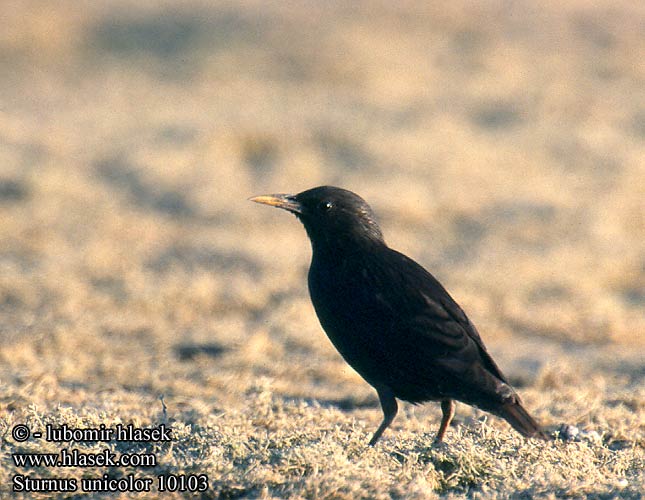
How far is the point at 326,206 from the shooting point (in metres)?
6.03

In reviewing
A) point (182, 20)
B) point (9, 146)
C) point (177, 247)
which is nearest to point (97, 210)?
point (177, 247)

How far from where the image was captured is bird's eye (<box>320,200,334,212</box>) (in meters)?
6.02

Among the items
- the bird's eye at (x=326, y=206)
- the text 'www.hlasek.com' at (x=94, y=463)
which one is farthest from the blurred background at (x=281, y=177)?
the bird's eye at (x=326, y=206)

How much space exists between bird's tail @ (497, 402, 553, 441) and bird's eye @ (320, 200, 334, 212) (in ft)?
4.54

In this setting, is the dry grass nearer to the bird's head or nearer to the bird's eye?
the bird's head

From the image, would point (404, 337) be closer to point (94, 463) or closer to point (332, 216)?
point (332, 216)

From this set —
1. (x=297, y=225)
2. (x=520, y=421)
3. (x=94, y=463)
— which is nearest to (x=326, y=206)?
(x=520, y=421)

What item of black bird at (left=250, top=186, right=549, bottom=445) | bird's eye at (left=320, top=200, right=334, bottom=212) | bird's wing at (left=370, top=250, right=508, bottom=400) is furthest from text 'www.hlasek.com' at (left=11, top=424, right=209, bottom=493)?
bird's eye at (left=320, top=200, right=334, bottom=212)

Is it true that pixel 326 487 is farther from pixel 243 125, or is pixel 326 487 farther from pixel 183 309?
pixel 243 125

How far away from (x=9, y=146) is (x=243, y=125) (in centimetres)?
319

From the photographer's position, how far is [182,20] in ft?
78.7

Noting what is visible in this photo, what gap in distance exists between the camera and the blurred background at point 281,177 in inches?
344

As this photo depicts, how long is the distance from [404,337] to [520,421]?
66 centimetres

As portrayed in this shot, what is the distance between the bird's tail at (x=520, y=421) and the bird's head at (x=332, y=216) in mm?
1128
